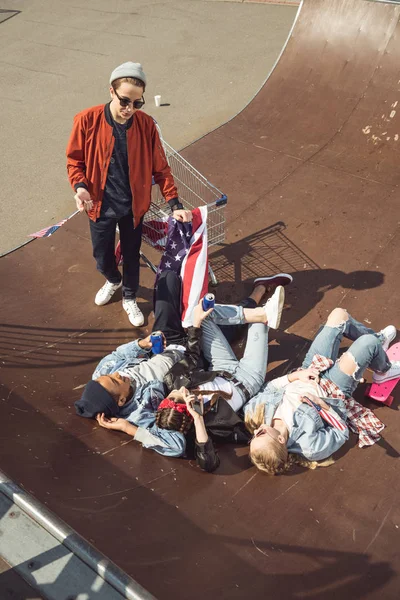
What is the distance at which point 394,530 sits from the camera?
12.6 ft

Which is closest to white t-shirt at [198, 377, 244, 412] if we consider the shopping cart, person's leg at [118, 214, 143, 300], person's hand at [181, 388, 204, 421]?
person's hand at [181, 388, 204, 421]

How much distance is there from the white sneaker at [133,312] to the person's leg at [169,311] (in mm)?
617

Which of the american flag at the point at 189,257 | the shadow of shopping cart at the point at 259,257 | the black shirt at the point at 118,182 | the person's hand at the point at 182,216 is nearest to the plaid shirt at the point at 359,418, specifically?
the american flag at the point at 189,257

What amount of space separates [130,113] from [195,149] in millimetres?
4003

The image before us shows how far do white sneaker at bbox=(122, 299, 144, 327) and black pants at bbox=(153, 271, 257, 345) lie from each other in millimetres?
628

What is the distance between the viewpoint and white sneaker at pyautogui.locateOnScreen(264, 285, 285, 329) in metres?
5.02

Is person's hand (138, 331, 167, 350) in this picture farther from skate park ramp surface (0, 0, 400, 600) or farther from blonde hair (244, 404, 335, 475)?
blonde hair (244, 404, 335, 475)

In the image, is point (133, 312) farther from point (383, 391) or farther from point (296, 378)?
point (383, 391)

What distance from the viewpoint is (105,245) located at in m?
5.62

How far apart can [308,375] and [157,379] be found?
1.21m

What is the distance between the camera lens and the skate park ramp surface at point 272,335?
348cm

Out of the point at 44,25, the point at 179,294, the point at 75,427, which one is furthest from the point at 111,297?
the point at 44,25

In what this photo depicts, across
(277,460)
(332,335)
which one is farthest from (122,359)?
(332,335)

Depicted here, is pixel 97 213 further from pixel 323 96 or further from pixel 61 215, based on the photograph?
pixel 323 96
